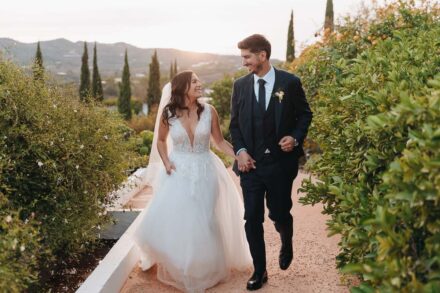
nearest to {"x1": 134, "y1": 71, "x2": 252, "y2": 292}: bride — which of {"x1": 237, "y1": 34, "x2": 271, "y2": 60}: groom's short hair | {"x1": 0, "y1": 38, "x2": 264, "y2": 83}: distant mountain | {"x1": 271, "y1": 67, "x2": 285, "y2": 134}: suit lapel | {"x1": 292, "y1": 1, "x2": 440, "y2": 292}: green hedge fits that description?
{"x1": 237, "y1": 34, "x2": 271, "y2": 60}: groom's short hair

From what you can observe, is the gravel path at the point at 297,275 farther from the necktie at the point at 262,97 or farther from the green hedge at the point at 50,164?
the necktie at the point at 262,97

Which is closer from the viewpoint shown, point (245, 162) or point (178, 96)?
point (245, 162)

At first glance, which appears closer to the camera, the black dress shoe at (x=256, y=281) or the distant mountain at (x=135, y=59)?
the black dress shoe at (x=256, y=281)

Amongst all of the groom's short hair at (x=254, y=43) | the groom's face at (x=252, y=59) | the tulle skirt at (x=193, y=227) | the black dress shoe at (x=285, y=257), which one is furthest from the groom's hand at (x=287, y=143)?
the black dress shoe at (x=285, y=257)

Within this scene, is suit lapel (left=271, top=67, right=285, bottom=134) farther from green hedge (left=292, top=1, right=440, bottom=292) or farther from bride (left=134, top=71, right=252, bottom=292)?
bride (left=134, top=71, right=252, bottom=292)

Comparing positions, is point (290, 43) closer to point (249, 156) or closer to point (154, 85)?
point (154, 85)

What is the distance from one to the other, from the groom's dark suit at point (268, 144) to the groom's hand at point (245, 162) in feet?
0.18

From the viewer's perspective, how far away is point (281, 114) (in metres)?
4.65

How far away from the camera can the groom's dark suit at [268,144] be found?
4.65m

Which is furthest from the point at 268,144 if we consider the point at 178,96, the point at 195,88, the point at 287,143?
the point at 178,96

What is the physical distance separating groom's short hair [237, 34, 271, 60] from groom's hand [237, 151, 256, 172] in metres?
0.88

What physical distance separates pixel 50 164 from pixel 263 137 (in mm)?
1867

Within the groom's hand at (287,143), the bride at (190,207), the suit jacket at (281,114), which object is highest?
the suit jacket at (281,114)

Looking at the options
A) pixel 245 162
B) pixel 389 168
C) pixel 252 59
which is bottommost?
pixel 245 162
